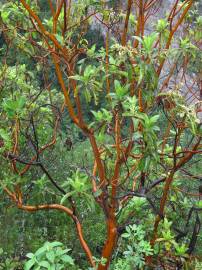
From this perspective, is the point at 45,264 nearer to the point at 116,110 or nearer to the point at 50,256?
the point at 50,256

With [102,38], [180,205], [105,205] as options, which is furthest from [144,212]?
[102,38]

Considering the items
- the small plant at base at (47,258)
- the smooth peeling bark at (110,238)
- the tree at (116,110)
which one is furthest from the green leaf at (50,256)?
the smooth peeling bark at (110,238)

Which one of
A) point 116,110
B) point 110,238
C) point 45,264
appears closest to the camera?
point 45,264

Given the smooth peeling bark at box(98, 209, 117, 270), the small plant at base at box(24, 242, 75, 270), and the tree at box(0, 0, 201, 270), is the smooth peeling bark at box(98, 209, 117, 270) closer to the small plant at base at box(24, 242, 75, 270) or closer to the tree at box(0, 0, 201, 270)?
the tree at box(0, 0, 201, 270)

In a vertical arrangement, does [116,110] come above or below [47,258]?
above

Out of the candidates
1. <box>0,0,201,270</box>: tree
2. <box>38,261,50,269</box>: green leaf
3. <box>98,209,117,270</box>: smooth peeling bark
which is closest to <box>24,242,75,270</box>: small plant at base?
<box>38,261,50,269</box>: green leaf

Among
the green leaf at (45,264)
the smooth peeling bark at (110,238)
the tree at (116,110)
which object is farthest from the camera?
the smooth peeling bark at (110,238)

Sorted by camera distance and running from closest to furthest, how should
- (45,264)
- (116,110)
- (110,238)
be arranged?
(45,264)
(116,110)
(110,238)

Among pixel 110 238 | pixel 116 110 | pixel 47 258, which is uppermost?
pixel 116 110

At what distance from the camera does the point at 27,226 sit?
13.1ft

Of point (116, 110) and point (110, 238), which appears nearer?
point (116, 110)

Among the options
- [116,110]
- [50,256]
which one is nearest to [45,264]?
[50,256]

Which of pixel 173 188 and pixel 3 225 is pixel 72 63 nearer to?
pixel 173 188

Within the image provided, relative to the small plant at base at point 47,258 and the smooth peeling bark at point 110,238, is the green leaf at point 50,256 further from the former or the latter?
the smooth peeling bark at point 110,238
